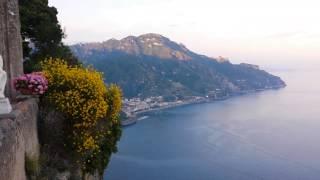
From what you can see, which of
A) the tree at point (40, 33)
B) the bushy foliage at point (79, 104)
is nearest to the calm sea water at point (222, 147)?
the tree at point (40, 33)

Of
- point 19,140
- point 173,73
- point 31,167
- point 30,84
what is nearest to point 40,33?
point 30,84

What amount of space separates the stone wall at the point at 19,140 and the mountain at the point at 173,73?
405 ft

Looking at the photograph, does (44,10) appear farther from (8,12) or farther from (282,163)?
(282,163)

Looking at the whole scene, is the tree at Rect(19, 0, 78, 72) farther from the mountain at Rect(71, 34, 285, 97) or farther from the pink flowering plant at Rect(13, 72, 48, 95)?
the mountain at Rect(71, 34, 285, 97)

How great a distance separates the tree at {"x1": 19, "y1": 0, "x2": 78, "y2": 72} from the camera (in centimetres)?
1280

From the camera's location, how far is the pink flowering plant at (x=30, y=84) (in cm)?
684

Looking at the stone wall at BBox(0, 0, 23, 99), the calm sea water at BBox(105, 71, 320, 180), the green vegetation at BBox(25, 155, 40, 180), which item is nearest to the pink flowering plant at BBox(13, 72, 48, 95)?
the stone wall at BBox(0, 0, 23, 99)

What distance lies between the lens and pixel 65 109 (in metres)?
7.56

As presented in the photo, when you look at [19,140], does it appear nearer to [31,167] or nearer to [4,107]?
[4,107]

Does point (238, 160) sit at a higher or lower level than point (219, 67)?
lower

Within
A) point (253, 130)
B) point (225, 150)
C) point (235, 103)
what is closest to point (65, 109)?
point (225, 150)

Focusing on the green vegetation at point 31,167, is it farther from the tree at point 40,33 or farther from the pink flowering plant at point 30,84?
the tree at point 40,33

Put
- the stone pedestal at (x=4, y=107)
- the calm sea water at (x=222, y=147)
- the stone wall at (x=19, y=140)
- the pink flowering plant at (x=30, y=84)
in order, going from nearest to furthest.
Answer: the stone wall at (x=19, y=140) → the stone pedestal at (x=4, y=107) → the pink flowering plant at (x=30, y=84) → the calm sea water at (x=222, y=147)

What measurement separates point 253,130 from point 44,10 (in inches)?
2609
